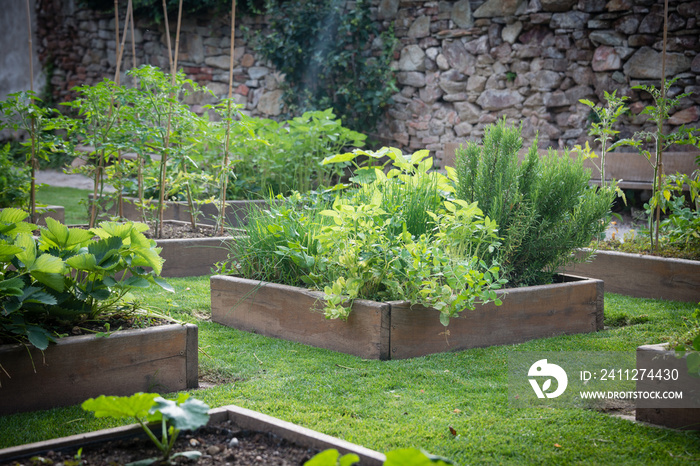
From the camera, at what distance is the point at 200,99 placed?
1109 centimetres

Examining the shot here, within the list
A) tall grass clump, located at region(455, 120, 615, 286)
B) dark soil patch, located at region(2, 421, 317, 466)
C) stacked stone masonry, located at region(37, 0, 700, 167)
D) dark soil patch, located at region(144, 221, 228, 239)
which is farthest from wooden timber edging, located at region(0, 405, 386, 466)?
stacked stone masonry, located at region(37, 0, 700, 167)

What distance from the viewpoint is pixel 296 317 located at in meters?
2.96

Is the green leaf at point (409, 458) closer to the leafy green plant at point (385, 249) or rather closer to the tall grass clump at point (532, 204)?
the leafy green plant at point (385, 249)

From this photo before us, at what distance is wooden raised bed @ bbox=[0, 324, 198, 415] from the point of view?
2.07m

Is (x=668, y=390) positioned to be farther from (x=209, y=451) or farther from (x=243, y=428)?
(x=209, y=451)

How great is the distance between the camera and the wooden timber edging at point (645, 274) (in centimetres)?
372

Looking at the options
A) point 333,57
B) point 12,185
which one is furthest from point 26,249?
point 333,57

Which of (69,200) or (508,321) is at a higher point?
(69,200)

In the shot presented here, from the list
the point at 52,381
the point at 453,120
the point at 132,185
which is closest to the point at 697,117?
the point at 453,120

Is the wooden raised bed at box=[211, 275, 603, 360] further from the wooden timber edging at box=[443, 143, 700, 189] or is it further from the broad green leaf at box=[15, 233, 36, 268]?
the wooden timber edging at box=[443, 143, 700, 189]

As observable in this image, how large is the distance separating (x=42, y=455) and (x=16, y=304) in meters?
0.63

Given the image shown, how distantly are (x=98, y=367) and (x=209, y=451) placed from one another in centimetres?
88

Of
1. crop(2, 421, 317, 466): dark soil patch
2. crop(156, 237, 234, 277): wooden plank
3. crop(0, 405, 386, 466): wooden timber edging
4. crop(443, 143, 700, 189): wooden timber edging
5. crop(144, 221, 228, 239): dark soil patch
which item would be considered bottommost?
crop(2, 421, 317, 466): dark soil patch

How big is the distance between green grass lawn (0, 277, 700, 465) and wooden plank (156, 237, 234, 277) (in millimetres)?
1352
